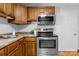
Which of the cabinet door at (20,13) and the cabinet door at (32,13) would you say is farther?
the cabinet door at (32,13)

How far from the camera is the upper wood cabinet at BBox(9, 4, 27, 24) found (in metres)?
4.72

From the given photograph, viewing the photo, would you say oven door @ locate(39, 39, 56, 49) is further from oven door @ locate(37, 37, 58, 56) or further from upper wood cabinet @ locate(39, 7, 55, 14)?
upper wood cabinet @ locate(39, 7, 55, 14)

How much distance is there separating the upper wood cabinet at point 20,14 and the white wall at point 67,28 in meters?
1.63

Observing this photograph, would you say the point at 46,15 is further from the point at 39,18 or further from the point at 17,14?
the point at 17,14

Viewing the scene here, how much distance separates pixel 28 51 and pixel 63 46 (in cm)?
205

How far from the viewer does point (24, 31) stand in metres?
5.98

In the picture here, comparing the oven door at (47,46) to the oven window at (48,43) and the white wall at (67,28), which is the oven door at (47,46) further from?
the white wall at (67,28)

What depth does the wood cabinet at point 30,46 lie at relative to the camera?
16.0 feet

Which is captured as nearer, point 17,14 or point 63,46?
point 17,14

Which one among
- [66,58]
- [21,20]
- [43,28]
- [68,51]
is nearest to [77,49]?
[68,51]

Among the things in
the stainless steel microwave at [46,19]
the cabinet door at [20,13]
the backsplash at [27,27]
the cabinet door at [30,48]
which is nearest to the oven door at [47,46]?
the cabinet door at [30,48]

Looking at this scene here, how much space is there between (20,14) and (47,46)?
4.65 feet

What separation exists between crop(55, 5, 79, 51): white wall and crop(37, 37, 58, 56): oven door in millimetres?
1369

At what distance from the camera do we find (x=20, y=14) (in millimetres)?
5066
